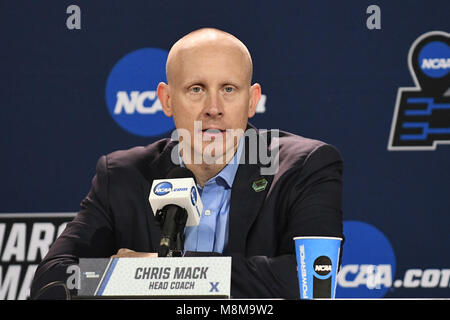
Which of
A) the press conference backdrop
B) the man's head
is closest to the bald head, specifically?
the man's head

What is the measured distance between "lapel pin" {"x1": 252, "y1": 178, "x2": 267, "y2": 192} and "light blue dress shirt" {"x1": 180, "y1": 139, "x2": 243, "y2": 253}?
117 millimetres

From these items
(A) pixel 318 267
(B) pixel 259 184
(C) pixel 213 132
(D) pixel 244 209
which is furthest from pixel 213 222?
(A) pixel 318 267

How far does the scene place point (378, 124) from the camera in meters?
3.56

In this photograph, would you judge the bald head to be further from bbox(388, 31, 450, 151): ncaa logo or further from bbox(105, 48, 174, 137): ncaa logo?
bbox(388, 31, 450, 151): ncaa logo

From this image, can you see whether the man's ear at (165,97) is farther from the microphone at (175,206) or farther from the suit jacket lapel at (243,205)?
the microphone at (175,206)

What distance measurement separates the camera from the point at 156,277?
1589 millimetres

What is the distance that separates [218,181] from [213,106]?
323 mm

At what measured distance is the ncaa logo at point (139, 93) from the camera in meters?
3.69

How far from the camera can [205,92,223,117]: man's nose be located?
2.67m

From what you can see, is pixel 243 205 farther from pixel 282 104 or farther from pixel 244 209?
pixel 282 104

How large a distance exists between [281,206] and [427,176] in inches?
47.7

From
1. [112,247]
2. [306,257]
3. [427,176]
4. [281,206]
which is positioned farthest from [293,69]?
[306,257]

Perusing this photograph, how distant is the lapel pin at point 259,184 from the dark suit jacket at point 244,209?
0.05 feet

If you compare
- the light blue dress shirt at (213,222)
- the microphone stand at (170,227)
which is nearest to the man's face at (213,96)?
the light blue dress shirt at (213,222)
